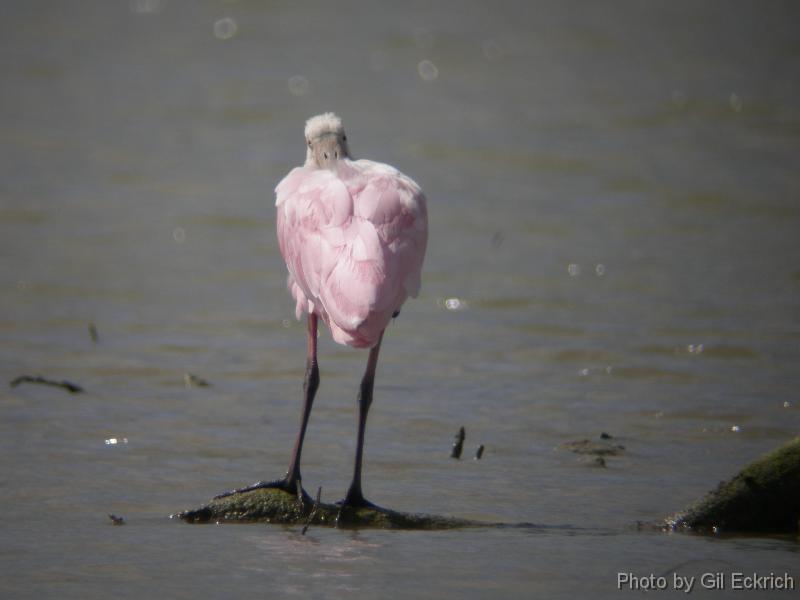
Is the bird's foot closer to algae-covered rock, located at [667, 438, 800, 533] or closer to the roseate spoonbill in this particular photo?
the roseate spoonbill

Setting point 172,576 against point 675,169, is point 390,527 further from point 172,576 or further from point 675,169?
point 675,169

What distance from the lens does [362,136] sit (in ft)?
63.0

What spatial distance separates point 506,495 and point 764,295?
21.2ft

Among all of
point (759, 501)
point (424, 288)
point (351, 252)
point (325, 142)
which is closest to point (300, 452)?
point (351, 252)

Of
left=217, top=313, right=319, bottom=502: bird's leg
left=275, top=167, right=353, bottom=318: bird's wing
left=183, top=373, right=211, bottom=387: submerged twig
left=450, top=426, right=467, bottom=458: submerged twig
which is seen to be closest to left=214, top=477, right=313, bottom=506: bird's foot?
left=217, top=313, right=319, bottom=502: bird's leg

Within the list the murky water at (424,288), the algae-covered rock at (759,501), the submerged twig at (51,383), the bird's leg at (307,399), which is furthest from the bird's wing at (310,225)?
the submerged twig at (51,383)

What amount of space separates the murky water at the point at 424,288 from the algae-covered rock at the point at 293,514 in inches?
4.8

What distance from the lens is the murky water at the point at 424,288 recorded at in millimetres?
5648

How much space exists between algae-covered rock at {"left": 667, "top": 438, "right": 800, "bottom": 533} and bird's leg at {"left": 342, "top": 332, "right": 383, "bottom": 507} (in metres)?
1.31

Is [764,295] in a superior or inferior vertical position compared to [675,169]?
inferior

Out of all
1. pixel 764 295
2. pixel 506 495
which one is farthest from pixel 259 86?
pixel 506 495

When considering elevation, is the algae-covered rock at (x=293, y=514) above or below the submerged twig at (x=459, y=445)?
below

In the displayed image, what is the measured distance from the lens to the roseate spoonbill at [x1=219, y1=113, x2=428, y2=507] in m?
5.98

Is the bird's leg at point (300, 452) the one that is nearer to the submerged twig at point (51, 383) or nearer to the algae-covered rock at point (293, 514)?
the algae-covered rock at point (293, 514)
